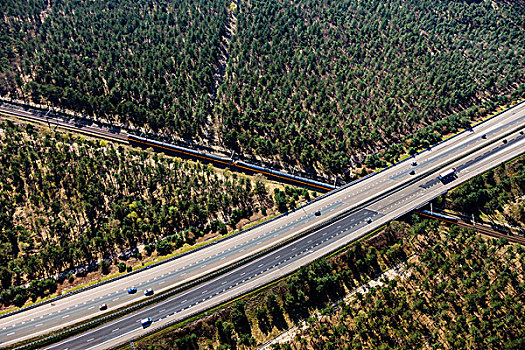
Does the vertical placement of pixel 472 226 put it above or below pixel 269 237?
below

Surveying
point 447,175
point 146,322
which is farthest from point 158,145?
point 447,175

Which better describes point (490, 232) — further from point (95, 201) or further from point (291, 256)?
point (95, 201)

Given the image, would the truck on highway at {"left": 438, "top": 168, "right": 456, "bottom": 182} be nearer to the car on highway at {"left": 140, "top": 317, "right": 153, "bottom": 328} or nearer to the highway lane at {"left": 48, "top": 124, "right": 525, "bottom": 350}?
the highway lane at {"left": 48, "top": 124, "right": 525, "bottom": 350}

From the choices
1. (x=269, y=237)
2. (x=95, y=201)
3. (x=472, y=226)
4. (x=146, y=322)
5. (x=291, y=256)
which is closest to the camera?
(x=146, y=322)

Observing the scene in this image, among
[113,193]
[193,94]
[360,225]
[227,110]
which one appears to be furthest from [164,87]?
[360,225]

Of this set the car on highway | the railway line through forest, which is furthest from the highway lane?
the railway line through forest

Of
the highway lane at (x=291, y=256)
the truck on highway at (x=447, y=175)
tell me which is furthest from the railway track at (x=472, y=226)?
the truck on highway at (x=447, y=175)

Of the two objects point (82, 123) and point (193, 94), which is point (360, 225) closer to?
point (193, 94)

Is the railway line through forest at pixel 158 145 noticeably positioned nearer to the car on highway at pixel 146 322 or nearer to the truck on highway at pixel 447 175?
the truck on highway at pixel 447 175
